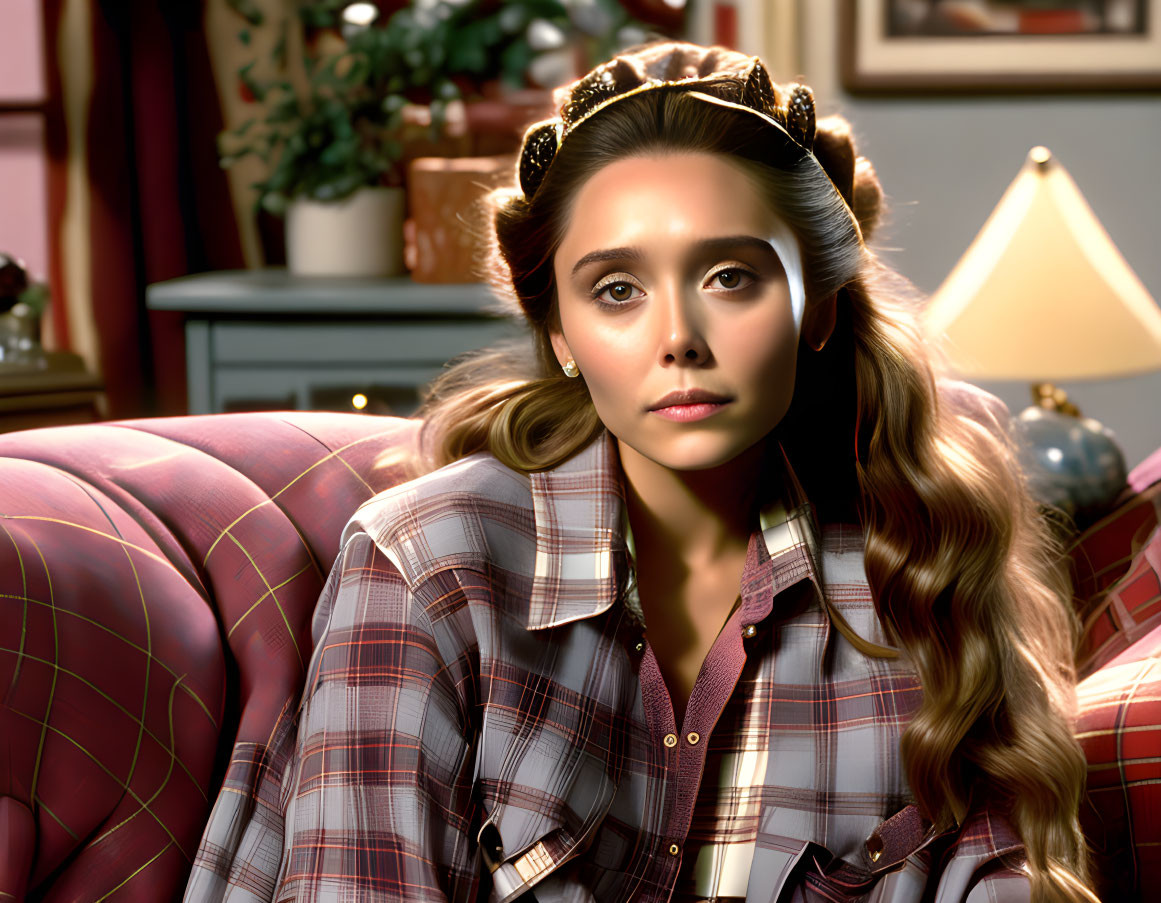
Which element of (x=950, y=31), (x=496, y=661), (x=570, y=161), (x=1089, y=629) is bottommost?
(x=1089, y=629)

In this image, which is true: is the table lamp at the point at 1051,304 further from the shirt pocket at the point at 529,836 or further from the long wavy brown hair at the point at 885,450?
the shirt pocket at the point at 529,836

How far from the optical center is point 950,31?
2604mm

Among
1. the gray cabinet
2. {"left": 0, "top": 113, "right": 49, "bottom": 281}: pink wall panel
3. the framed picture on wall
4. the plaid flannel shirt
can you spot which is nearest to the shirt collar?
the plaid flannel shirt

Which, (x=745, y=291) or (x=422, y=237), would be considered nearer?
(x=745, y=291)

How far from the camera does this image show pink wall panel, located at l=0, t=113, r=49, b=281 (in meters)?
2.60

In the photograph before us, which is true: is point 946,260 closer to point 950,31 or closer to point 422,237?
point 950,31

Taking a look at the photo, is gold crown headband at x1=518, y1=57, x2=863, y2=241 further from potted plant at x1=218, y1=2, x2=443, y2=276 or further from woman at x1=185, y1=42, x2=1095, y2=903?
potted plant at x1=218, y1=2, x2=443, y2=276

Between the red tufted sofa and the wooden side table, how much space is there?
115 cm

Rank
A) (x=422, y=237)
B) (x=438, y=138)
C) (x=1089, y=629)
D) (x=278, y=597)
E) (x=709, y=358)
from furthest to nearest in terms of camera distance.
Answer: (x=438, y=138) → (x=422, y=237) → (x=1089, y=629) → (x=278, y=597) → (x=709, y=358)

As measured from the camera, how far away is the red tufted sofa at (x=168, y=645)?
89 centimetres

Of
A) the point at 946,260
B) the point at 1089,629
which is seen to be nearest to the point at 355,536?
the point at 1089,629

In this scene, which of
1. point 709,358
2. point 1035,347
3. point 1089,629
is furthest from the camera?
point 1035,347

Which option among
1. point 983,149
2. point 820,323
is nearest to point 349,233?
point 983,149

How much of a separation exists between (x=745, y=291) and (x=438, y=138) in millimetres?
1752
